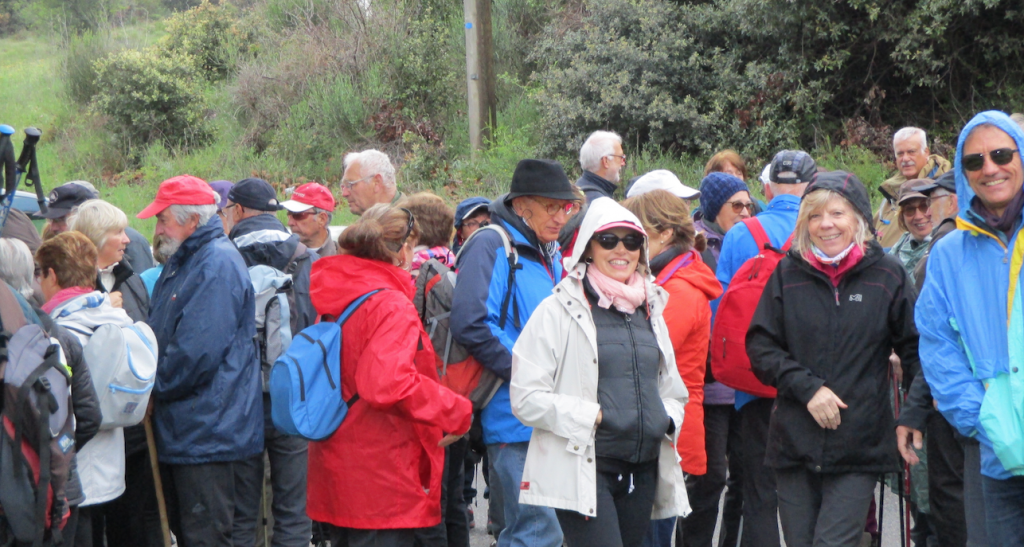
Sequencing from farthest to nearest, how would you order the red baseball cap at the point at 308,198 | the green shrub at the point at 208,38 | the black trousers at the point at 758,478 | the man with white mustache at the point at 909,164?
the green shrub at the point at 208,38
the man with white mustache at the point at 909,164
the red baseball cap at the point at 308,198
the black trousers at the point at 758,478

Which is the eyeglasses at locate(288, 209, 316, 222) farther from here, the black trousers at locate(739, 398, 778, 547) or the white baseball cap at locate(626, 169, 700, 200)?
the black trousers at locate(739, 398, 778, 547)

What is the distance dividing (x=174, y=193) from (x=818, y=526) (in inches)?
131

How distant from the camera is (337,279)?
394 cm

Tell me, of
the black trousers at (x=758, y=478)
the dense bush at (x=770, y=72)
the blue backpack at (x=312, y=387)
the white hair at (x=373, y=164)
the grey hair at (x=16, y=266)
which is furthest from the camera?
the dense bush at (x=770, y=72)

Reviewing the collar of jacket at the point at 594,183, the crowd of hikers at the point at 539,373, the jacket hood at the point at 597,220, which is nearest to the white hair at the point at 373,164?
the crowd of hikers at the point at 539,373

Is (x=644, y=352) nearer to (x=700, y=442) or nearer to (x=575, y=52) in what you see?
(x=700, y=442)

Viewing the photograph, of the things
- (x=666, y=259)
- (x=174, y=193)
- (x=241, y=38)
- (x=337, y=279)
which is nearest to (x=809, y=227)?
(x=666, y=259)

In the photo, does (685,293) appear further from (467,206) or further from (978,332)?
(467,206)

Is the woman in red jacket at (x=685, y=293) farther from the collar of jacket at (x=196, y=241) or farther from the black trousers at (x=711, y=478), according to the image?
the collar of jacket at (x=196, y=241)

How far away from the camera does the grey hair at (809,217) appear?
→ 4.03 metres

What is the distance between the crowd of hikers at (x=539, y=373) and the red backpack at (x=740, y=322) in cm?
2

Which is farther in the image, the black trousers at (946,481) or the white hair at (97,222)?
the white hair at (97,222)

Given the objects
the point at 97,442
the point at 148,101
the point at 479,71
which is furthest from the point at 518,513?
the point at 148,101

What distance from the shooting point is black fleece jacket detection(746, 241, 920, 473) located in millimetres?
3873
